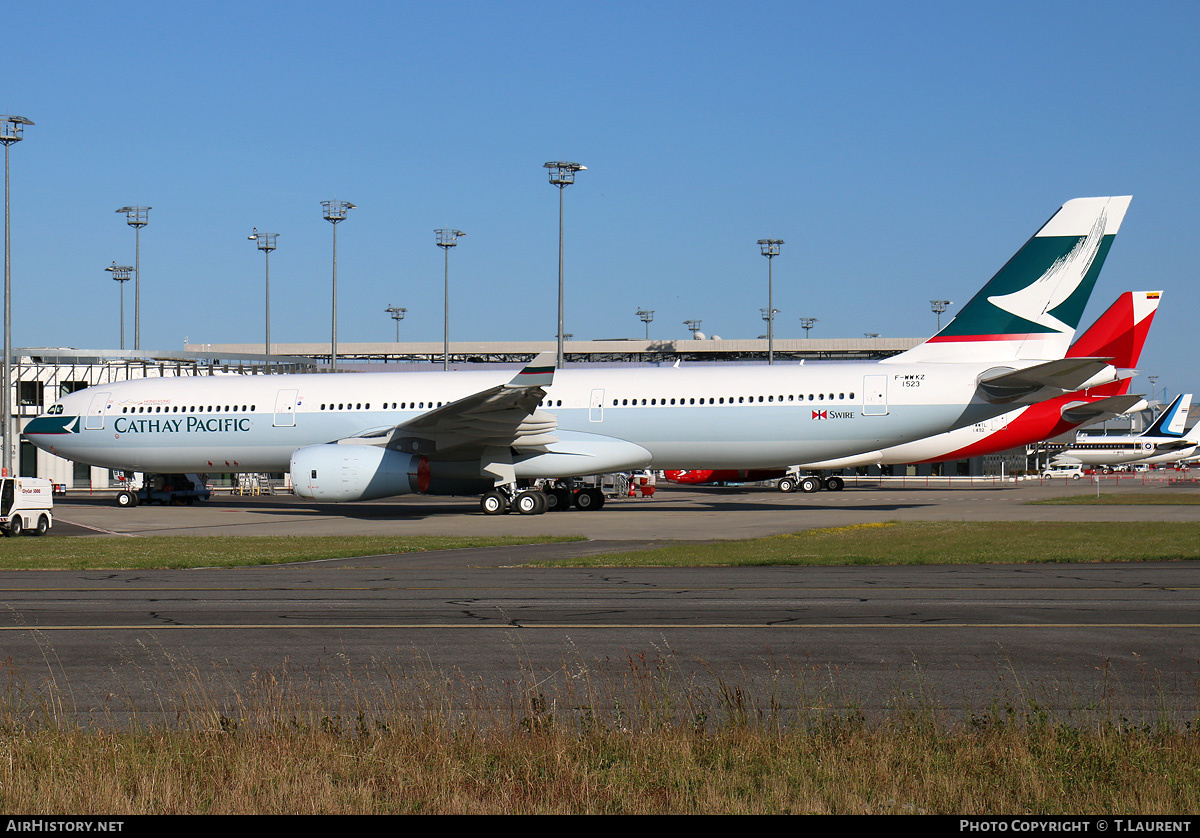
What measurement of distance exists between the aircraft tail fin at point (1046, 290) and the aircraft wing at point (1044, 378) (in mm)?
1909

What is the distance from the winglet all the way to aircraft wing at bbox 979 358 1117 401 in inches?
472

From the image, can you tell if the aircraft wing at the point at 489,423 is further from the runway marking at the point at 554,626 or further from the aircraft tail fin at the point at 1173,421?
the aircraft tail fin at the point at 1173,421

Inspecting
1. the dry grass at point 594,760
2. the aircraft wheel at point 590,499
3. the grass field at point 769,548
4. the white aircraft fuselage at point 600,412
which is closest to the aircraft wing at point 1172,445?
the white aircraft fuselage at point 600,412

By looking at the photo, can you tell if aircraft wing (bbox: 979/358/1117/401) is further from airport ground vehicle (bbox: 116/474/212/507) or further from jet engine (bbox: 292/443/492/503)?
airport ground vehicle (bbox: 116/474/212/507)

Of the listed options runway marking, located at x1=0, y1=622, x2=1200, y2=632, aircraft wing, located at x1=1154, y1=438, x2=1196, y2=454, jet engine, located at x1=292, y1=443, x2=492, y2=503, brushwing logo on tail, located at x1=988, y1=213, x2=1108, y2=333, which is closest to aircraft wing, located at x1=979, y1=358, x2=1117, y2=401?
brushwing logo on tail, located at x1=988, y1=213, x2=1108, y2=333

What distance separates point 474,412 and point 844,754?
25230mm

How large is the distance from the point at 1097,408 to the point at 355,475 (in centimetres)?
2642

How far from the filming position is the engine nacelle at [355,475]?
30.5 metres

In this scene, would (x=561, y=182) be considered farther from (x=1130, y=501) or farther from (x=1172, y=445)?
(x=1172, y=445)

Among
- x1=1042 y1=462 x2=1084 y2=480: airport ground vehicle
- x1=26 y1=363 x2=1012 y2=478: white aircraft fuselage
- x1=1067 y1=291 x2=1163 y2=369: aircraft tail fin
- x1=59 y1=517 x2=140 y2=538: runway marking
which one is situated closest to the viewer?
x1=59 y1=517 x2=140 y2=538: runway marking

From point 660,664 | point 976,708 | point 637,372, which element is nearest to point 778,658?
point 660,664

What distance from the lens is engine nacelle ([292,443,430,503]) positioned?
100.0 feet

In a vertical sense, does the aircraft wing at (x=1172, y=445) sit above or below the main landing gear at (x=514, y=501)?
above

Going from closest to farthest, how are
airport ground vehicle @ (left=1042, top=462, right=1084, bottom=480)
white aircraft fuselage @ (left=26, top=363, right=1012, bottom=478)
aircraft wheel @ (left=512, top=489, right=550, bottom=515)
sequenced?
white aircraft fuselage @ (left=26, top=363, right=1012, bottom=478) → aircraft wheel @ (left=512, top=489, right=550, bottom=515) → airport ground vehicle @ (left=1042, top=462, right=1084, bottom=480)
